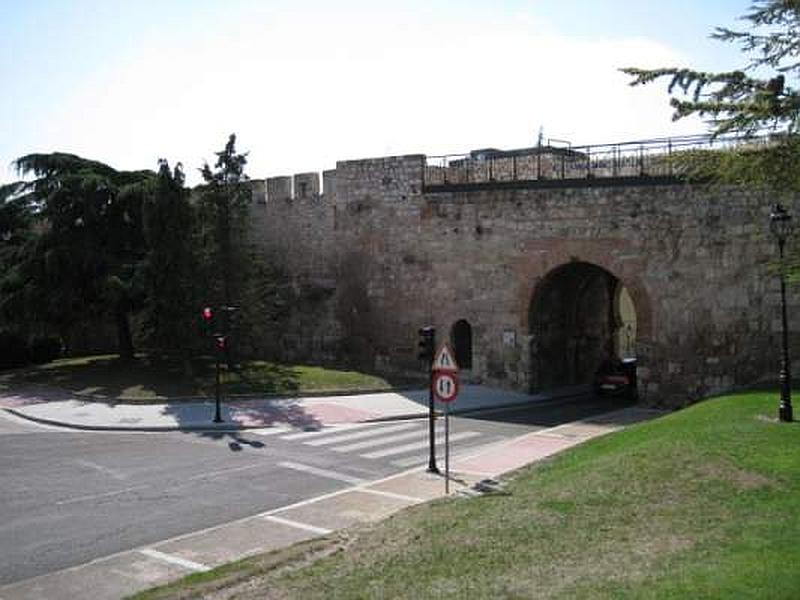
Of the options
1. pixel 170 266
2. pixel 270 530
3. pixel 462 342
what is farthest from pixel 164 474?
pixel 462 342

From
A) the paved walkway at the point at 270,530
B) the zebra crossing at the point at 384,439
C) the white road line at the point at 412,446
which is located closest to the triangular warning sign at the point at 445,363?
the paved walkway at the point at 270,530

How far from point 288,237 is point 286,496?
1947 cm

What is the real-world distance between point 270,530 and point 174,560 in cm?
160

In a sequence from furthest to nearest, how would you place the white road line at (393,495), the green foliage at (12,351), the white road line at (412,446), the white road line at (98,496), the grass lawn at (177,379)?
the green foliage at (12,351), the grass lawn at (177,379), the white road line at (412,446), the white road line at (98,496), the white road line at (393,495)

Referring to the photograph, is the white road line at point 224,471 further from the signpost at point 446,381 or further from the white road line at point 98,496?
the signpost at point 446,381

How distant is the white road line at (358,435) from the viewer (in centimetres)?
1792

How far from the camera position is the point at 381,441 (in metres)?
18.0

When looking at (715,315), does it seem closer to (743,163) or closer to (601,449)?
(601,449)

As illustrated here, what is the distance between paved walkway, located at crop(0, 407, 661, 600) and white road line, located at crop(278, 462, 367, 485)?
0.43 m

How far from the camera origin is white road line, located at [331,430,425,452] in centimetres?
1723

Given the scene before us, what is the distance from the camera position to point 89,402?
961 inches

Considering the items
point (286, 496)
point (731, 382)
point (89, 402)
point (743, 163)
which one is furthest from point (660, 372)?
point (89, 402)

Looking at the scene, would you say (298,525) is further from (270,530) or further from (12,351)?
(12,351)

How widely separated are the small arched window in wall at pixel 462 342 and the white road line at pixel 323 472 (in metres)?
11.9
